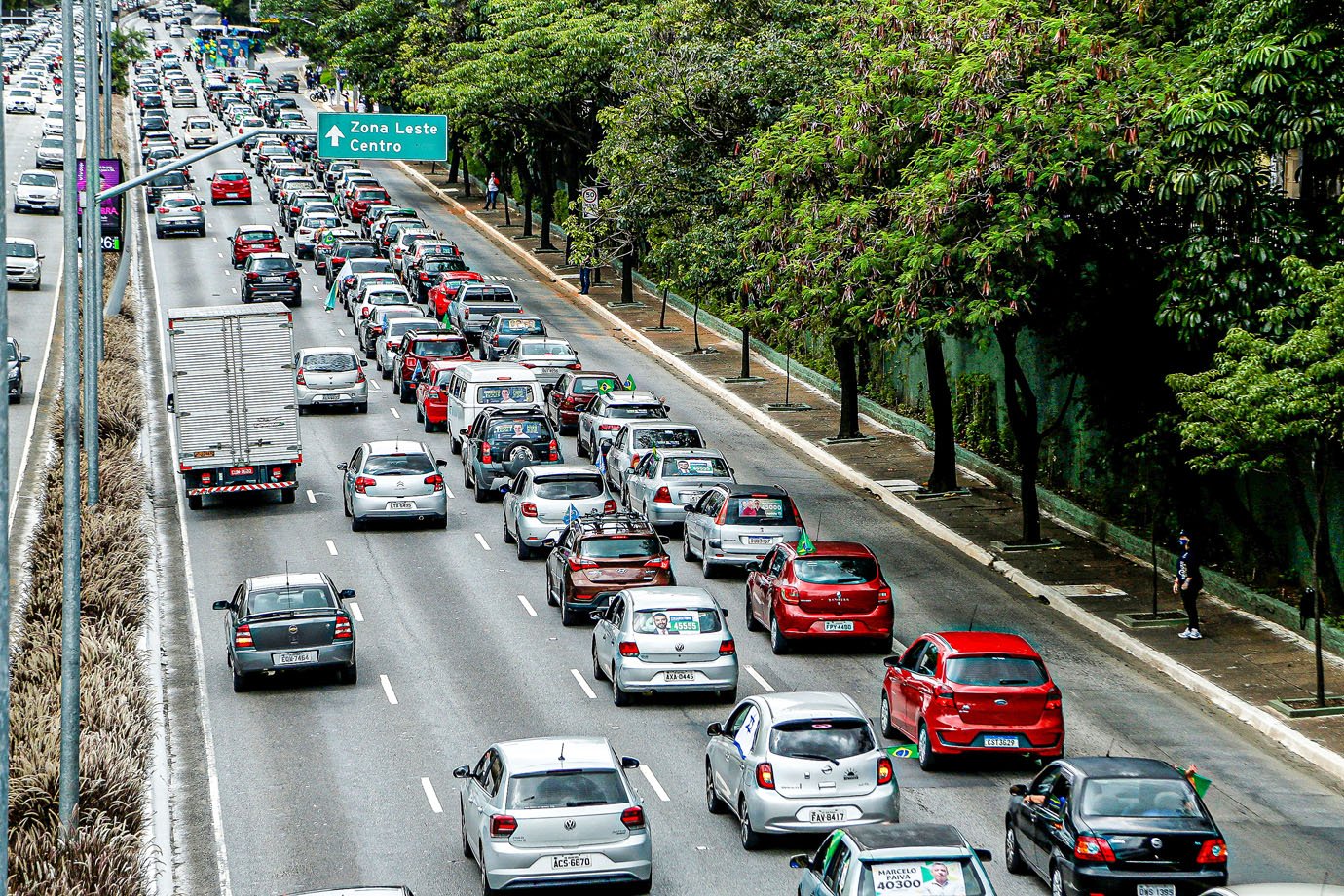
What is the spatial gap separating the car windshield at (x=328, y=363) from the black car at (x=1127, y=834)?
31.0 m

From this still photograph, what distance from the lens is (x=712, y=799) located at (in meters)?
19.6

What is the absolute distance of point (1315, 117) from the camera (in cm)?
2623

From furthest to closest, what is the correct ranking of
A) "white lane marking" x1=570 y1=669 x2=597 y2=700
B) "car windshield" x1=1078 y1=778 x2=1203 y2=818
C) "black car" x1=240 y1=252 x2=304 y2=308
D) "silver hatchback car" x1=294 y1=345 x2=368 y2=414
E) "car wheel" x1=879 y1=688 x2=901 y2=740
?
"black car" x1=240 y1=252 x2=304 y2=308 → "silver hatchback car" x1=294 y1=345 x2=368 y2=414 → "white lane marking" x1=570 y1=669 x2=597 y2=700 → "car wheel" x1=879 y1=688 x2=901 y2=740 → "car windshield" x1=1078 y1=778 x2=1203 y2=818

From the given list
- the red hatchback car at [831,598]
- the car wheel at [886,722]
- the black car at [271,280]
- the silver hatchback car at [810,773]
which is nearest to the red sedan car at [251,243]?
the black car at [271,280]

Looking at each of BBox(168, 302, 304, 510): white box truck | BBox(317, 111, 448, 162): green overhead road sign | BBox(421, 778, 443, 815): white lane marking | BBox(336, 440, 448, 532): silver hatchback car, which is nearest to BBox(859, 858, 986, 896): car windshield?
BBox(421, 778, 443, 815): white lane marking

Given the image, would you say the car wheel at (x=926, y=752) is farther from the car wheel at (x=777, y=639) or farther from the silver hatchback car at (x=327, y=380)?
the silver hatchback car at (x=327, y=380)

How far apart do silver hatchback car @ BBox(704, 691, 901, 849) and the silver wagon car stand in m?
1.76

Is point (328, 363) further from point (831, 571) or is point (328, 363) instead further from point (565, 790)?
point (565, 790)

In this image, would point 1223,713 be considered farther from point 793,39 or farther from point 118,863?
point 793,39

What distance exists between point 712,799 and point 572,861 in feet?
11.4

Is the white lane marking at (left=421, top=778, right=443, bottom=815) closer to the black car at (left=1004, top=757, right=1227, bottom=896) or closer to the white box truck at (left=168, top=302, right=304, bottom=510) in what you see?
the black car at (left=1004, top=757, right=1227, bottom=896)

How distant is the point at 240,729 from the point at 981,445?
2172 cm

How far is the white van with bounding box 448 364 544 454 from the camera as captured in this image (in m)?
39.9

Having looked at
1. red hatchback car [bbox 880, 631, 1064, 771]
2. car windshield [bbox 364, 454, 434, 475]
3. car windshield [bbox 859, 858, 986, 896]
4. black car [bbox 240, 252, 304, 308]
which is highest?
black car [bbox 240, 252, 304, 308]
